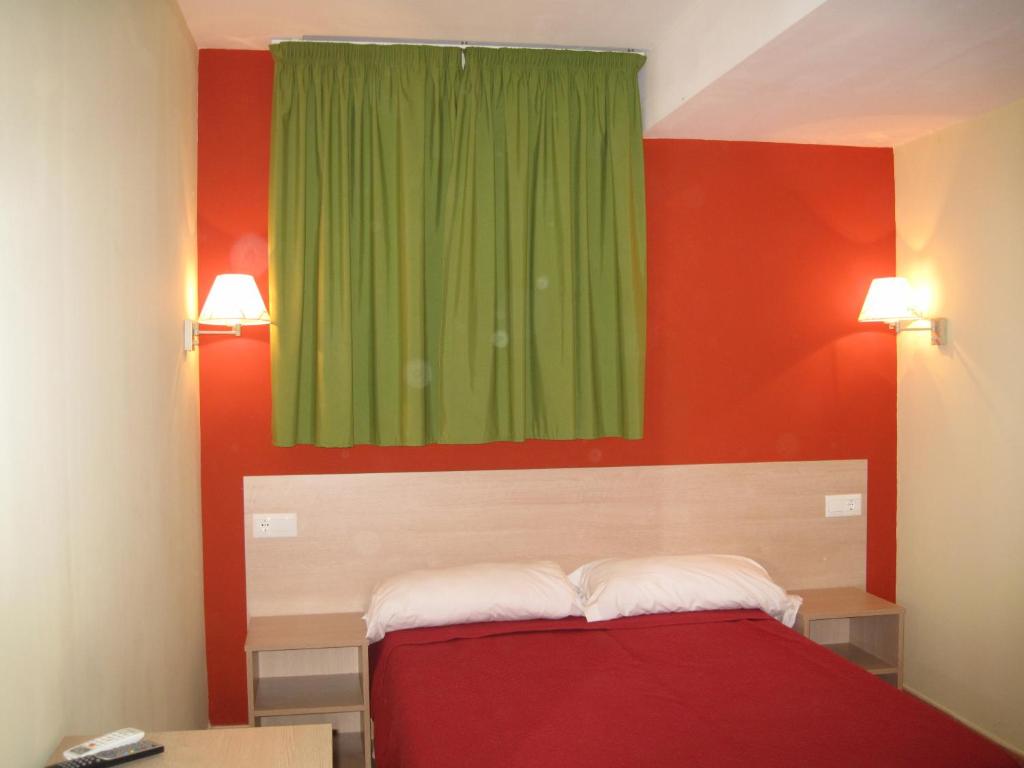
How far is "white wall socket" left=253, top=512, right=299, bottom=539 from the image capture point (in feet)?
11.2

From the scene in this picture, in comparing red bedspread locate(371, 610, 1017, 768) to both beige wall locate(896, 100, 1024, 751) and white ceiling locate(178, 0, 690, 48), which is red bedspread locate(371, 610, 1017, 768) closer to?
beige wall locate(896, 100, 1024, 751)

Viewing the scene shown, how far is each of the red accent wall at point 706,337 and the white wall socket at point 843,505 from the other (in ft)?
0.32

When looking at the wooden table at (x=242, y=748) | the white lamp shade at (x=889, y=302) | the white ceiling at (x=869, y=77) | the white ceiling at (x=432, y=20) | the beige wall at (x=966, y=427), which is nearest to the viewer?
the wooden table at (x=242, y=748)

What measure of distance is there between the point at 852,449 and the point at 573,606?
154cm

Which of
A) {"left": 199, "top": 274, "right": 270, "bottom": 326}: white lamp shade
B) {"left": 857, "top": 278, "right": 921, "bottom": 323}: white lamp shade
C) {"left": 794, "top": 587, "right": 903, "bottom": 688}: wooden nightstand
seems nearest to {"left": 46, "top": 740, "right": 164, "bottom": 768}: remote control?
{"left": 199, "top": 274, "right": 270, "bottom": 326}: white lamp shade

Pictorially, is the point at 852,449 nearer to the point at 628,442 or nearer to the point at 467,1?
the point at 628,442

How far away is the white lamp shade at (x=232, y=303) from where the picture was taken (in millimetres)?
3020

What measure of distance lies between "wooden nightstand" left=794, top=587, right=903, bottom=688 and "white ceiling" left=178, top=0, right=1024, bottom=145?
1.95 meters

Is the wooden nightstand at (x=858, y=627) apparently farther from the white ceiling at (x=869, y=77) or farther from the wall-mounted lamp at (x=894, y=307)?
the white ceiling at (x=869, y=77)

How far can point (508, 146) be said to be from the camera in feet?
11.3

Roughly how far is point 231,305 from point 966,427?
2.87m

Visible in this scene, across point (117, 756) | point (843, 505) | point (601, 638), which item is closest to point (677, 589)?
point (601, 638)

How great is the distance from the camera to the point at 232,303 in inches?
119

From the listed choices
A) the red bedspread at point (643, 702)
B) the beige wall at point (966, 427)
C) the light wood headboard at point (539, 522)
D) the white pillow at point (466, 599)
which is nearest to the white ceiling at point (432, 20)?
the beige wall at point (966, 427)
